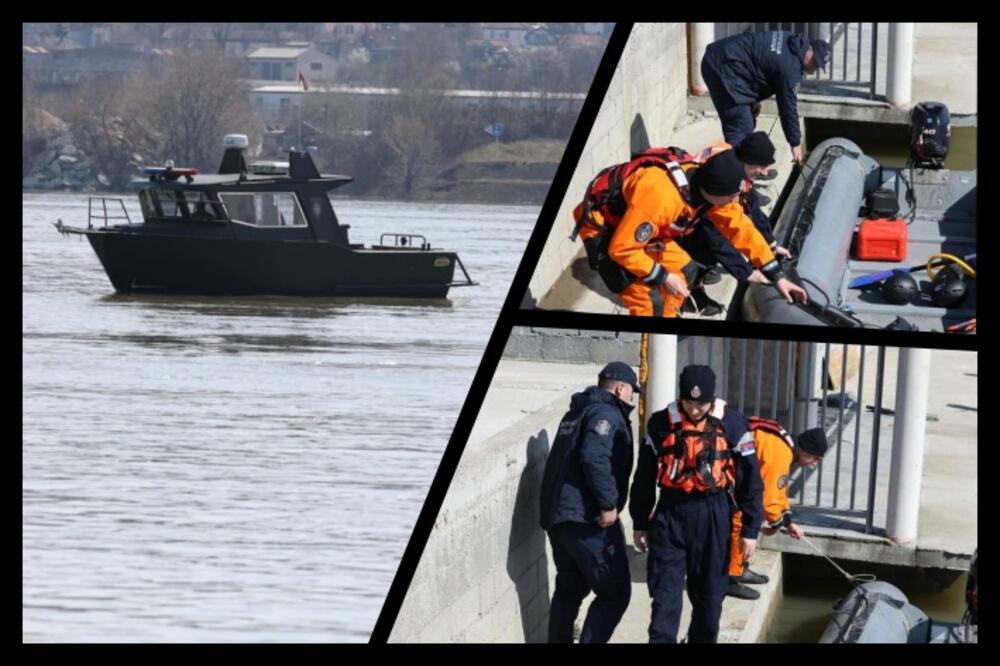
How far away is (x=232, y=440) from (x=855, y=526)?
23.0 ft

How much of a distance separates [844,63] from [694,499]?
13.0 ft

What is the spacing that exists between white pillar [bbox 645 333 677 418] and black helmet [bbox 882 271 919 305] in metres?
1.06

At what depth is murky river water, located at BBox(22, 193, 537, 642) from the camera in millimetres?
6094

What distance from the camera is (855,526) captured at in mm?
5641

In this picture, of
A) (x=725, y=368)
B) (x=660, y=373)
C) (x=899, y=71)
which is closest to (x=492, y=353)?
(x=660, y=373)

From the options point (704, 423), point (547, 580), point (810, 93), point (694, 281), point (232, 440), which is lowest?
point (232, 440)

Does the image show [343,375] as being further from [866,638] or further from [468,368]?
[866,638]

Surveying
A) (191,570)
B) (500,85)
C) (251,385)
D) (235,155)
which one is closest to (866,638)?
(191,570)

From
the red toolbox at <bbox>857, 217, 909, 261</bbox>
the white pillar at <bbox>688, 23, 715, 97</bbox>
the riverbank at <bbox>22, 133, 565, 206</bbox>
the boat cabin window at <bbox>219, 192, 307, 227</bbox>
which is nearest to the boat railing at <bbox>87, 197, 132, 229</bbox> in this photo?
the boat cabin window at <bbox>219, 192, 307, 227</bbox>

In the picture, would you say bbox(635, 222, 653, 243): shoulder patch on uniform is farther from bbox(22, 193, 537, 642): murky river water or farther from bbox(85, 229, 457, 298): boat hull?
bbox(85, 229, 457, 298): boat hull

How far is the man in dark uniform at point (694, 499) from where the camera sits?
13.7 feet

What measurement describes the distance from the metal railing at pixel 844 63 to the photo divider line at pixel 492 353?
412 cm

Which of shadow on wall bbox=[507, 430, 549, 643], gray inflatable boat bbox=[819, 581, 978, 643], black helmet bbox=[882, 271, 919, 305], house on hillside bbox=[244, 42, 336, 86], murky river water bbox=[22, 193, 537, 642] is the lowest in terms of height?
murky river water bbox=[22, 193, 537, 642]

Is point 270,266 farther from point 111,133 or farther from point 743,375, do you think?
point 111,133
